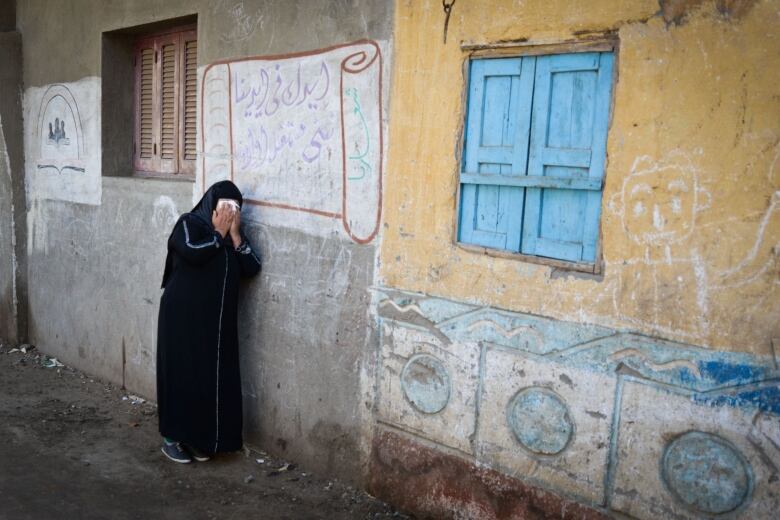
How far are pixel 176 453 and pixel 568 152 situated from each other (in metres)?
2.96

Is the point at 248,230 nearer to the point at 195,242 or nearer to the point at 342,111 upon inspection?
the point at 195,242

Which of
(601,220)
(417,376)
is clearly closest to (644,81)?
(601,220)

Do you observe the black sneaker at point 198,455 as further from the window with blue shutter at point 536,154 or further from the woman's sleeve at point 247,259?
the window with blue shutter at point 536,154

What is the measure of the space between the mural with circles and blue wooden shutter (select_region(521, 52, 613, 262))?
13.8 inches

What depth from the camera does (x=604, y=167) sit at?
9.45ft

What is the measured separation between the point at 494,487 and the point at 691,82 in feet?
6.33

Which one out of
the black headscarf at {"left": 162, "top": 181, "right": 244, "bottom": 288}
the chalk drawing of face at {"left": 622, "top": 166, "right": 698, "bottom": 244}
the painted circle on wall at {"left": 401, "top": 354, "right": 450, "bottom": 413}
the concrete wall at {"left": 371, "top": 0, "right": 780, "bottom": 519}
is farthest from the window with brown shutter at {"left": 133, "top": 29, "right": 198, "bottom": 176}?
the chalk drawing of face at {"left": 622, "top": 166, "right": 698, "bottom": 244}

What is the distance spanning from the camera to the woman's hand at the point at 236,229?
423 centimetres

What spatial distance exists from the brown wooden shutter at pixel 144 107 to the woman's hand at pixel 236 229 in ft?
5.52

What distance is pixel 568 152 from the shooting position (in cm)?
299

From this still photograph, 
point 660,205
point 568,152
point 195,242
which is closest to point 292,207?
point 195,242

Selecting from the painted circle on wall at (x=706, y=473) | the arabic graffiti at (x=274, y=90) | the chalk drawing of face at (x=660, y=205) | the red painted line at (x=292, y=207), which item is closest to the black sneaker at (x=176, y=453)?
the red painted line at (x=292, y=207)

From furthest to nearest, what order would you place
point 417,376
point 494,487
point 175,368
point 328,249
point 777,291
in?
1. point 175,368
2. point 328,249
3. point 417,376
4. point 494,487
5. point 777,291

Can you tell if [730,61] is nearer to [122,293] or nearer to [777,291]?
[777,291]
